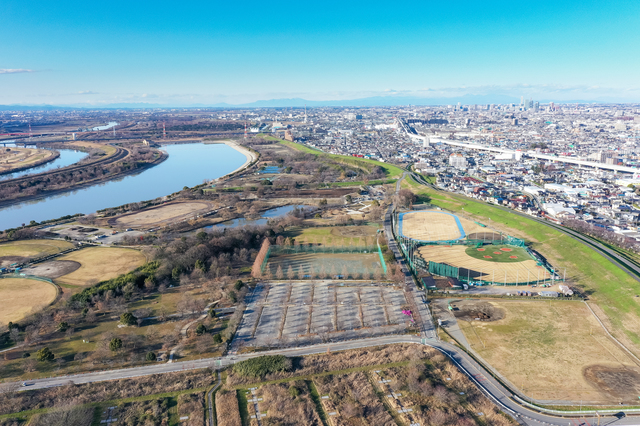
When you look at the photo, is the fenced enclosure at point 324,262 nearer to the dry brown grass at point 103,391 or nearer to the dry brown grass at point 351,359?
the dry brown grass at point 351,359

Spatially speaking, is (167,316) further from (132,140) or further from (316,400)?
(132,140)

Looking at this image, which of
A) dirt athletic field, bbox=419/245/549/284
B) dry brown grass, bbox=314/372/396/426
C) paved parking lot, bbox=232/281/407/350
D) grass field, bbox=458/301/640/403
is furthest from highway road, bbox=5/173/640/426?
dirt athletic field, bbox=419/245/549/284

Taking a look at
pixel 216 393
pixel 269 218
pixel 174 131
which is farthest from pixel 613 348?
pixel 174 131

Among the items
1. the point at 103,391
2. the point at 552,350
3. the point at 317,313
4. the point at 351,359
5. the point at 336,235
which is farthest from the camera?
the point at 336,235

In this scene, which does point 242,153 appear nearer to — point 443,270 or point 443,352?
point 443,270

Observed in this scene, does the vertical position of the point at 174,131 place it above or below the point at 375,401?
above

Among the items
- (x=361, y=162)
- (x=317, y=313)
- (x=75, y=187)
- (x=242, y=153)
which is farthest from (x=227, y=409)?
(x=242, y=153)
